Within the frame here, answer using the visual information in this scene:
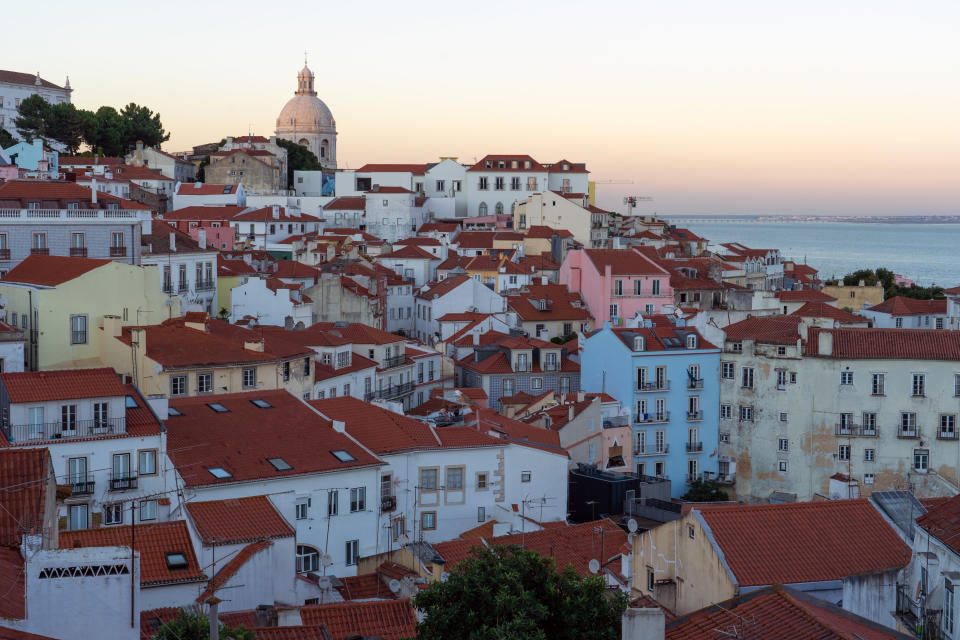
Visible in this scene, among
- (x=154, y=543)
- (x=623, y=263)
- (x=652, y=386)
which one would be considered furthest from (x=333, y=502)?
(x=623, y=263)

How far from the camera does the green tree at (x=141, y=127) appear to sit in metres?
93.9

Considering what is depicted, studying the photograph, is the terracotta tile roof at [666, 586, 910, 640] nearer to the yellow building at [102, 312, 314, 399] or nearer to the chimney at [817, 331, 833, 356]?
the yellow building at [102, 312, 314, 399]

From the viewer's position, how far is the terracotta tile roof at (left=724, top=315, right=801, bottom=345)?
40.2 m

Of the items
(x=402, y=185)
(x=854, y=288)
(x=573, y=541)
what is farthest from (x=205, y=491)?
(x=402, y=185)

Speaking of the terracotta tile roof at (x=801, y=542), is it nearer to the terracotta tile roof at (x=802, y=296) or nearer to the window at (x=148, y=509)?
the window at (x=148, y=509)

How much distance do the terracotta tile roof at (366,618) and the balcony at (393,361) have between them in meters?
26.1

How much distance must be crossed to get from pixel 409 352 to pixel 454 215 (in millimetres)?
44456

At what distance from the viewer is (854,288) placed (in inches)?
2815

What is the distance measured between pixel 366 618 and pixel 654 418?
83.7 feet

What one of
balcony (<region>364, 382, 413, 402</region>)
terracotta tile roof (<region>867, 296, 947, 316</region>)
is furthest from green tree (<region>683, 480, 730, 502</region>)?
terracotta tile roof (<region>867, 296, 947, 316</region>)

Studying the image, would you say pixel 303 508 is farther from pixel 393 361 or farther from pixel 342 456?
pixel 393 361

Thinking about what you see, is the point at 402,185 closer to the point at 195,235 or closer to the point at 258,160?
the point at 258,160

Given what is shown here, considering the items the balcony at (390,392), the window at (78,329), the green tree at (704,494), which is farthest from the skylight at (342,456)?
the green tree at (704,494)

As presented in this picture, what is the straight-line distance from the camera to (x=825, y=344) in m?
39.1
